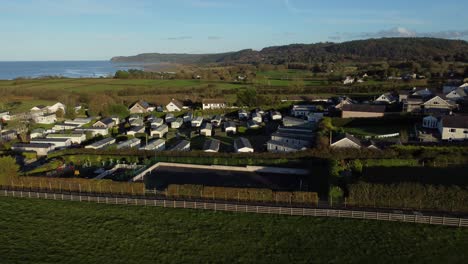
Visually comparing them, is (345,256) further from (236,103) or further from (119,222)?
(236,103)

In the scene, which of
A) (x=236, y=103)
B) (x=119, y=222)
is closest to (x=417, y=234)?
(x=119, y=222)

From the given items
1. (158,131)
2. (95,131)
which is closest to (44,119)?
(95,131)

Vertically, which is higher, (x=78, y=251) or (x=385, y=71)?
(x=385, y=71)

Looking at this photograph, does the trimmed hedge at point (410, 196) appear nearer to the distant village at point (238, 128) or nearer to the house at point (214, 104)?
the distant village at point (238, 128)

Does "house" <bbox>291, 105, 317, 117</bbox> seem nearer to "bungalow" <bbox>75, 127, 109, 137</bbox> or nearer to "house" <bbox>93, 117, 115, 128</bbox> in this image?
"house" <bbox>93, 117, 115, 128</bbox>

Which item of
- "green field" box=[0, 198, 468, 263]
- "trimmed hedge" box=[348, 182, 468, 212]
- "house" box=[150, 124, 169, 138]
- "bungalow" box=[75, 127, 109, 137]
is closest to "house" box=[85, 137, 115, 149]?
"house" box=[150, 124, 169, 138]

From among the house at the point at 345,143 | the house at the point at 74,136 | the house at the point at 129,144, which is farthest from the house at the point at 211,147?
the house at the point at 74,136
